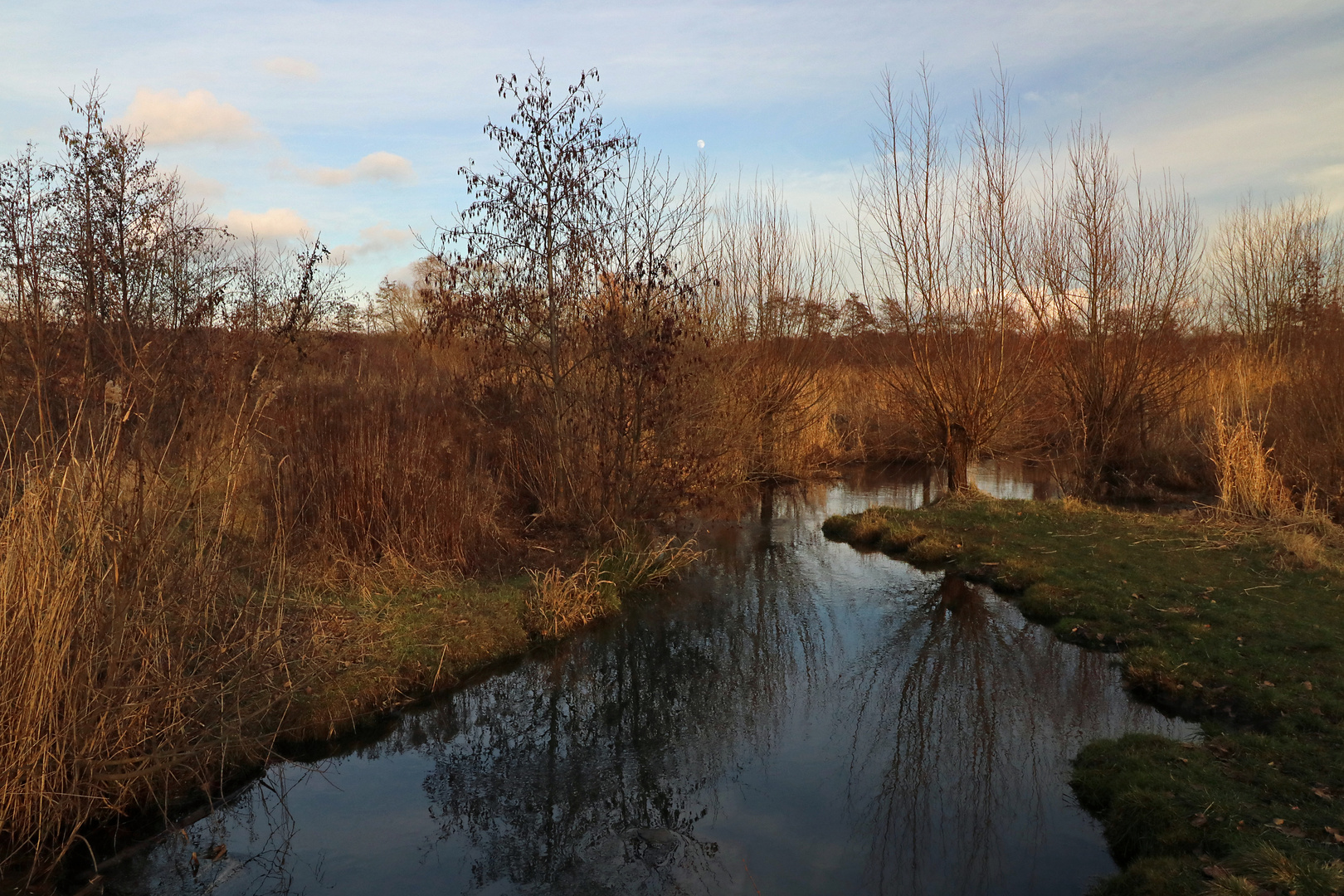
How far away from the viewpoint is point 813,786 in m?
4.86

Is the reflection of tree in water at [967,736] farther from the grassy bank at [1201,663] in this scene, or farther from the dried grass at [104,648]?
the dried grass at [104,648]

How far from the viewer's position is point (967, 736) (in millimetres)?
5375

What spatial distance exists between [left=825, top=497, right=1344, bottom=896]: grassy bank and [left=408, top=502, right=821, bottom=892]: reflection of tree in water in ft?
6.59

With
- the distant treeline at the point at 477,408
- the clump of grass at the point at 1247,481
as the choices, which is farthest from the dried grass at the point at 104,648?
the clump of grass at the point at 1247,481

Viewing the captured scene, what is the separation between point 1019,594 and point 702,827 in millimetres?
4935

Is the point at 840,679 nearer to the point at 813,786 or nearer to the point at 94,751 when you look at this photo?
the point at 813,786

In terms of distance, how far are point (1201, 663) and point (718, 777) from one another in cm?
351

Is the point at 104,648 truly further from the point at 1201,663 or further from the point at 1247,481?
the point at 1247,481

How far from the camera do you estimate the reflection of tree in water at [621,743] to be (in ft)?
13.6

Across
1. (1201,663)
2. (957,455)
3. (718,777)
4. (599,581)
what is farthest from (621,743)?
(957,455)

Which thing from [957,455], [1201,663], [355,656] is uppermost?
[957,455]

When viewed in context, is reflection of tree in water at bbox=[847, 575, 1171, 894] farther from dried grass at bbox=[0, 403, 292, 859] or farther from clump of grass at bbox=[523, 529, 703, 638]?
dried grass at bbox=[0, 403, 292, 859]

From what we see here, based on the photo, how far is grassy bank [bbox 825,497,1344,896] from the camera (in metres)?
3.67

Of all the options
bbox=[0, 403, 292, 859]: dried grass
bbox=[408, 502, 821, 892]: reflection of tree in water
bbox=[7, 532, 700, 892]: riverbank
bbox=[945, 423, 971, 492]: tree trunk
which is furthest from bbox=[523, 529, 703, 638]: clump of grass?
bbox=[945, 423, 971, 492]: tree trunk
